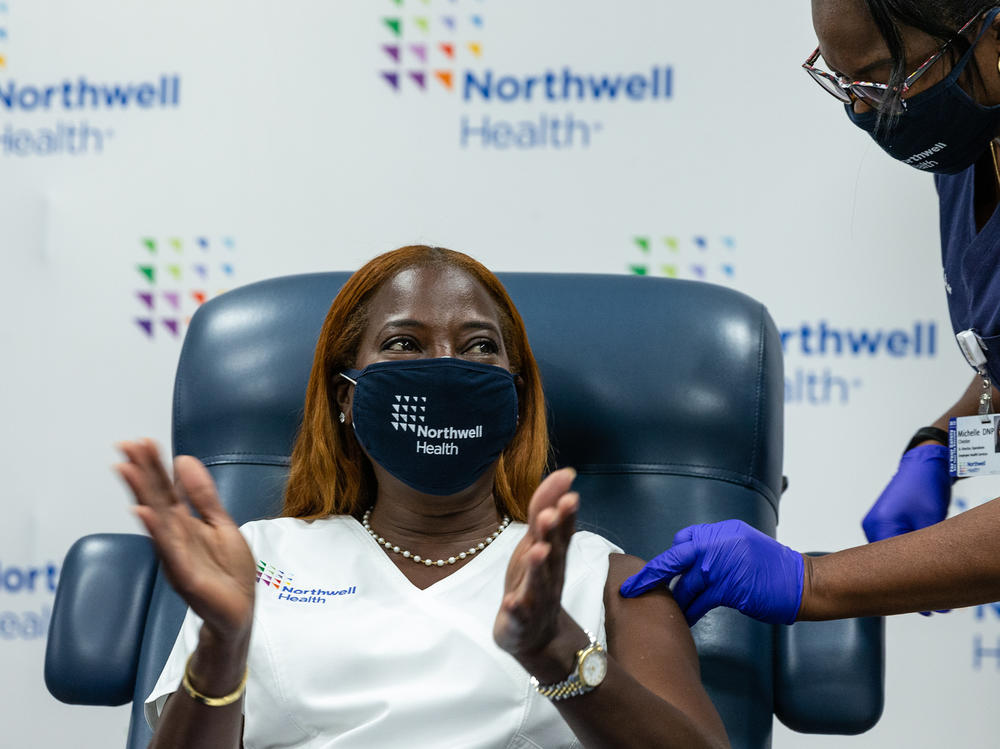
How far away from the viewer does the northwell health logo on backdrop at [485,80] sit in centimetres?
266

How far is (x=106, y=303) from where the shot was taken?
279cm

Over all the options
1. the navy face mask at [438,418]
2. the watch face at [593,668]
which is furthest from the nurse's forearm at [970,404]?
the watch face at [593,668]

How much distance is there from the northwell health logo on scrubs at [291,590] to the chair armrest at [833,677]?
639mm

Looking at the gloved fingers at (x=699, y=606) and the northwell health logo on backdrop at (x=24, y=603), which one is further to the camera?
the northwell health logo on backdrop at (x=24, y=603)

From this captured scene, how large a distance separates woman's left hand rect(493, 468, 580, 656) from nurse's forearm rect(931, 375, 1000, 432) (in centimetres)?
107

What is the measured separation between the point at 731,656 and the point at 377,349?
68 cm

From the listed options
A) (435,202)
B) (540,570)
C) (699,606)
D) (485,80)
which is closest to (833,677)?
(699,606)

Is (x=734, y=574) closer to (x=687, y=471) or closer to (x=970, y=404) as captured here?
(x=687, y=471)

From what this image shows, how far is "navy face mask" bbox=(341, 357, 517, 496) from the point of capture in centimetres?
149

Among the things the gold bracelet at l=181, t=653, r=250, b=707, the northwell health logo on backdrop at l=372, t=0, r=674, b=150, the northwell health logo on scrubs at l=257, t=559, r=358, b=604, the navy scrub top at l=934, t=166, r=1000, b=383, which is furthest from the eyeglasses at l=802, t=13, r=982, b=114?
the northwell health logo on backdrop at l=372, t=0, r=674, b=150

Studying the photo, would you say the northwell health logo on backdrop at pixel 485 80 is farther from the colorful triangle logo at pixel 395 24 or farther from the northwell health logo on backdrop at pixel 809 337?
the northwell health logo on backdrop at pixel 809 337

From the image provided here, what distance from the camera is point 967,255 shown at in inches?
65.9

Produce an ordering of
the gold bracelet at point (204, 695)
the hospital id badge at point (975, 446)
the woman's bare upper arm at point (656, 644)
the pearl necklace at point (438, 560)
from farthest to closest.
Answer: the hospital id badge at point (975, 446) → the pearl necklace at point (438, 560) → the woman's bare upper arm at point (656, 644) → the gold bracelet at point (204, 695)

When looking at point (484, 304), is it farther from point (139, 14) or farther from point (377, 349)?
point (139, 14)
